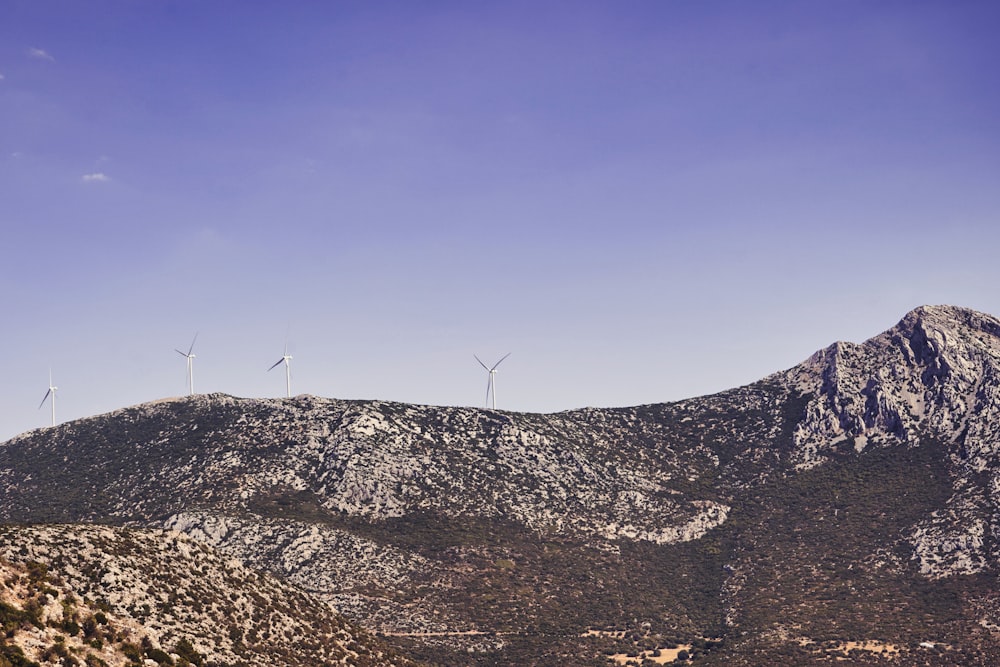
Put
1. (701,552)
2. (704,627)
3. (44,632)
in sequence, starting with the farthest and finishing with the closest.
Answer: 1. (701,552)
2. (704,627)
3. (44,632)

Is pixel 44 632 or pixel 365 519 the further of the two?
pixel 365 519

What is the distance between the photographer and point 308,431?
196625 mm

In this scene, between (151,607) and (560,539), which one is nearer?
(151,607)

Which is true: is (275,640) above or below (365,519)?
below

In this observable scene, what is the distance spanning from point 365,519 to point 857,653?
81.1 meters

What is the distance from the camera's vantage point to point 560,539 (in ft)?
593

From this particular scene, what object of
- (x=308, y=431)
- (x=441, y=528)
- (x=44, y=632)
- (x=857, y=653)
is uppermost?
(x=308, y=431)

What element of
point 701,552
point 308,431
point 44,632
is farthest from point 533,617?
point 44,632

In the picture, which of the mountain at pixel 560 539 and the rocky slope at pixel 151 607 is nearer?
the rocky slope at pixel 151 607

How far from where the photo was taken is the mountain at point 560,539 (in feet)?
497

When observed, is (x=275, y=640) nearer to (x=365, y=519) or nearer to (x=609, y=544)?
(x=365, y=519)

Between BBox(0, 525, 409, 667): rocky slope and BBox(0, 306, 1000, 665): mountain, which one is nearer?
BBox(0, 525, 409, 667): rocky slope

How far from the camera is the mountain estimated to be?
151625 millimetres

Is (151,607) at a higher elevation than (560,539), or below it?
below
